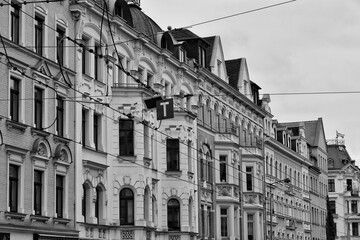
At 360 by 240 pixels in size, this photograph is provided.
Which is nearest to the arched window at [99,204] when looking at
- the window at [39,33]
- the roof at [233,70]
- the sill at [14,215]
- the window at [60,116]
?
the window at [60,116]

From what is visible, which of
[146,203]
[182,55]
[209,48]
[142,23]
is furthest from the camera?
[209,48]

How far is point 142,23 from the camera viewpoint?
49.1 meters

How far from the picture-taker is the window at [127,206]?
142 ft

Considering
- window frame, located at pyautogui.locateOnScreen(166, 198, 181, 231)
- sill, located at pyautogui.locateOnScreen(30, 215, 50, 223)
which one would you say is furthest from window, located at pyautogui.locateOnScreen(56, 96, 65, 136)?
window frame, located at pyautogui.locateOnScreen(166, 198, 181, 231)

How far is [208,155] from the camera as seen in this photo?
58.2 m

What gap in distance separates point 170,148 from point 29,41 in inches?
651

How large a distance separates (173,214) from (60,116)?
13.6 metres

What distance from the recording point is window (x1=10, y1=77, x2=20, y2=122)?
110 feet

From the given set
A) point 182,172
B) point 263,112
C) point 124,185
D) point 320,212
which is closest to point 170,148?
point 182,172

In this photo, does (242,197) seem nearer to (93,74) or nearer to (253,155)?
(253,155)

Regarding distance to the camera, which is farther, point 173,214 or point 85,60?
point 173,214

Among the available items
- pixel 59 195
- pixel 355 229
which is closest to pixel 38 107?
pixel 59 195

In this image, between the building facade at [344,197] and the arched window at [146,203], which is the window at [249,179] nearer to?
the arched window at [146,203]

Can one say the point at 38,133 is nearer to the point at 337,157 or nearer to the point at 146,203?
the point at 146,203
